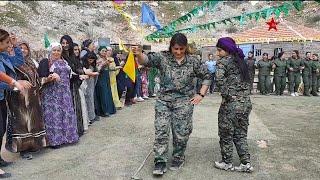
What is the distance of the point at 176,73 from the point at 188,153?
4.76ft

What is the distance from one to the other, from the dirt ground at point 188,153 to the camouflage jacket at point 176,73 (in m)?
0.97

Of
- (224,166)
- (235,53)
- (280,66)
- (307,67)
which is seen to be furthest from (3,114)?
(307,67)

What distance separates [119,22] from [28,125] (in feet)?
102

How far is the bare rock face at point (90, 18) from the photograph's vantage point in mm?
30891

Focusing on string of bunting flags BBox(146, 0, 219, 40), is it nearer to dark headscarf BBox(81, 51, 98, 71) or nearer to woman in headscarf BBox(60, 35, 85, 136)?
dark headscarf BBox(81, 51, 98, 71)

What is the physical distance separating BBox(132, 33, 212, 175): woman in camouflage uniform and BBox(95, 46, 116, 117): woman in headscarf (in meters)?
3.88

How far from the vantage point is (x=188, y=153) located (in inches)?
242

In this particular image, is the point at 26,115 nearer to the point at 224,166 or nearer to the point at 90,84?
the point at 224,166

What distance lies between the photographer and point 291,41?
18.0 metres

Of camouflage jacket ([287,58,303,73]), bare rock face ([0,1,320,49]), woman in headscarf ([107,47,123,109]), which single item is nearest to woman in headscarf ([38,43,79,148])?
woman in headscarf ([107,47,123,109])

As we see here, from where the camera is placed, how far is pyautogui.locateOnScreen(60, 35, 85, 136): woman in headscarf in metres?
6.90

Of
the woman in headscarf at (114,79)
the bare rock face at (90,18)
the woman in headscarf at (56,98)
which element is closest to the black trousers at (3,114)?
the woman in headscarf at (56,98)

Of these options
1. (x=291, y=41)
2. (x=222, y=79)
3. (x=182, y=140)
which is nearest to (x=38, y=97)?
(x=182, y=140)

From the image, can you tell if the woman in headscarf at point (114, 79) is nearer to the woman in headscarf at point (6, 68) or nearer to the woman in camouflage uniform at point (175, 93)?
the woman in headscarf at point (6, 68)
